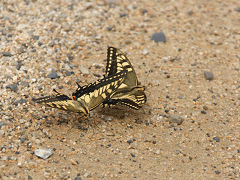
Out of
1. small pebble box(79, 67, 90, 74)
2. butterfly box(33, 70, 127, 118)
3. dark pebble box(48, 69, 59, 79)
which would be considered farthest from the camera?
small pebble box(79, 67, 90, 74)

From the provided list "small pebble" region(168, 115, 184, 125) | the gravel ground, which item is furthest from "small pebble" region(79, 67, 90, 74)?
"small pebble" region(168, 115, 184, 125)

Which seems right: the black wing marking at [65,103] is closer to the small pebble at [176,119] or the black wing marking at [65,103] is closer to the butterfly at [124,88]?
the butterfly at [124,88]

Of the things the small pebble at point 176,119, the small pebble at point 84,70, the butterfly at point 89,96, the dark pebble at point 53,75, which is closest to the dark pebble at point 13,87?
the dark pebble at point 53,75

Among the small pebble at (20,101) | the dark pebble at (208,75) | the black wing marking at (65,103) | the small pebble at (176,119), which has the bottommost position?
the small pebble at (176,119)

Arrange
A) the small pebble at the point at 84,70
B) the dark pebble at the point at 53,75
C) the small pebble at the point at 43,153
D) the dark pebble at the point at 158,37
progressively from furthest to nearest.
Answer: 1. the dark pebble at the point at 158,37
2. the small pebble at the point at 84,70
3. the dark pebble at the point at 53,75
4. the small pebble at the point at 43,153

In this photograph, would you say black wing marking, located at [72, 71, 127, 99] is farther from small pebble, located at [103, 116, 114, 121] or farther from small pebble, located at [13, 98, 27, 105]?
small pebble, located at [13, 98, 27, 105]

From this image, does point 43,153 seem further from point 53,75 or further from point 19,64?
point 19,64

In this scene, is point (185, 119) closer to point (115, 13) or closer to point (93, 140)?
point (93, 140)
